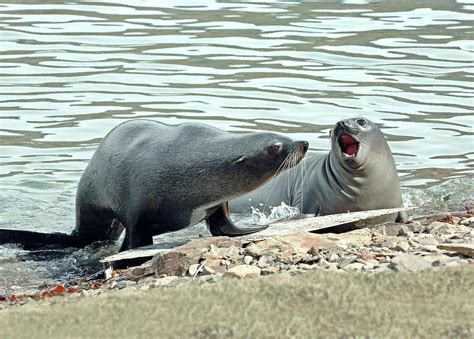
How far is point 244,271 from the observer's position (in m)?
5.98

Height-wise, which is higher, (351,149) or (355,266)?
(355,266)

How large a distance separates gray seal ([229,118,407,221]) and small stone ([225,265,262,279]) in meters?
3.53

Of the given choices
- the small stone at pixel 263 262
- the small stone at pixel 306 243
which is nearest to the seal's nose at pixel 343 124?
the small stone at pixel 306 243

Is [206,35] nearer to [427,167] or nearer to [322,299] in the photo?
[427,167]

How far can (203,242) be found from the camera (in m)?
7.23

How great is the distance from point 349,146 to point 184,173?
2.48 m

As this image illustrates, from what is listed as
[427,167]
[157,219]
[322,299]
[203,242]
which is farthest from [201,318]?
[427,167]

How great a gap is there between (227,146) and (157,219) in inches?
25.7

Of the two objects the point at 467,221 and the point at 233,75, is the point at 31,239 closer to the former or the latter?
the point at 467,221

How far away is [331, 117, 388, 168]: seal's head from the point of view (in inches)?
379

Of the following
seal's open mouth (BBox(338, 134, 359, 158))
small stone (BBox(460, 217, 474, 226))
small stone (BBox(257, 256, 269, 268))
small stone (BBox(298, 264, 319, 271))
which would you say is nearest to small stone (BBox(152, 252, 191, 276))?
small stone (BBox(257, 256, 269, 268))

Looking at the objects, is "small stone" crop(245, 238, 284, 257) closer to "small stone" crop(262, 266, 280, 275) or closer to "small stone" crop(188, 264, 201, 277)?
"small stone" crop(188, 264, 201, 277)

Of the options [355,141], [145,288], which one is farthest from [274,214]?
[145,288]

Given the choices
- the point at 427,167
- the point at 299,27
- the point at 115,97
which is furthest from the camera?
the point at 299,27
